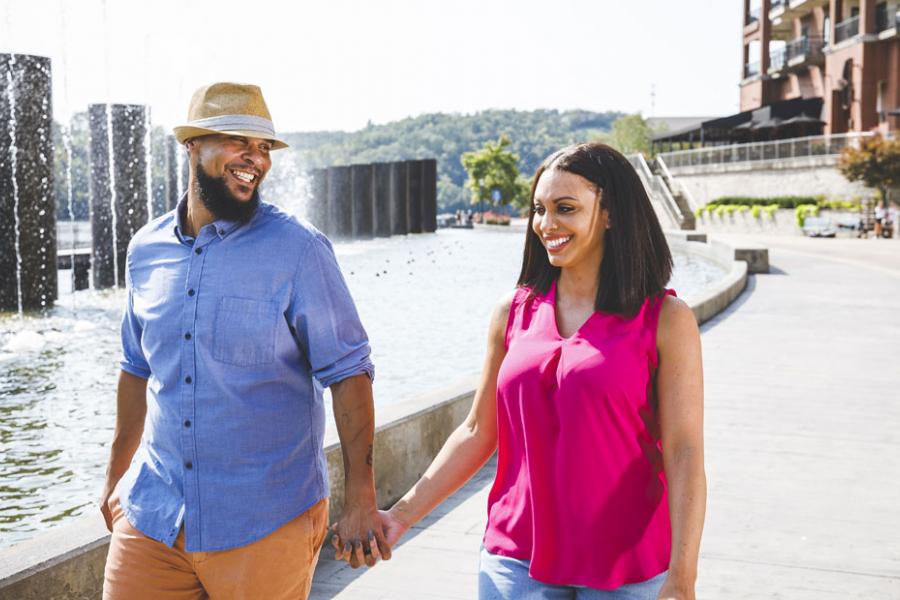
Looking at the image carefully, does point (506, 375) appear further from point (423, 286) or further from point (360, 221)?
point (360, 221)

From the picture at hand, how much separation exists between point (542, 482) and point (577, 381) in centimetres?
25

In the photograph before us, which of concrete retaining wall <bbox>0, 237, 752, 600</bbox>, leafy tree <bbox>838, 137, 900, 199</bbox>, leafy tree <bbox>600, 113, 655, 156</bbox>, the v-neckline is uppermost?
leafy tree <bbox>600, 113, 655, 156</bbox>

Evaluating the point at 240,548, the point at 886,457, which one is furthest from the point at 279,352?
the point at 886,457

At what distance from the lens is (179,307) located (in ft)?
9.32

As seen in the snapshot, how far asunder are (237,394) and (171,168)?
27.3 m

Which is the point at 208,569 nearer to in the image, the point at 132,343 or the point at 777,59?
the point at 132,343

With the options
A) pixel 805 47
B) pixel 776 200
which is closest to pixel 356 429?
pixel 776 200

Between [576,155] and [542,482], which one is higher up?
[576,155]

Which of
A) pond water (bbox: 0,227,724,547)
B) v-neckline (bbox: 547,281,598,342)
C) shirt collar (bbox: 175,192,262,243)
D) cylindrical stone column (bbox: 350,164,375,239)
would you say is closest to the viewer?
A: v-neckline (bbox: 547,281,598,342)

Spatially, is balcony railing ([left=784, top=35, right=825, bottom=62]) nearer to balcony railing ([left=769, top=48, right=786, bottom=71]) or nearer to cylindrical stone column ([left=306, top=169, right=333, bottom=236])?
balcony railing ([left=769, top=48, right=786, bottom=71])

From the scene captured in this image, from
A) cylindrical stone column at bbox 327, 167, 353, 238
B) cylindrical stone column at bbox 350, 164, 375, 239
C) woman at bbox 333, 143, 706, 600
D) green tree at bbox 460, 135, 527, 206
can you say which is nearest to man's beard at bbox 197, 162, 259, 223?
woman at bbox 333, 143, 706, 600

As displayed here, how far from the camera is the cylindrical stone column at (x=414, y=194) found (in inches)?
2250

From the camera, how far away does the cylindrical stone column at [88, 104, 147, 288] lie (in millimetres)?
21281

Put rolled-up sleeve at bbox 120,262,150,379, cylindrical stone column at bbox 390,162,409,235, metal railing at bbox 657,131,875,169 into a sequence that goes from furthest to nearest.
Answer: cylindrical stone column at bbox 390,162,409,235 → metal railing at bbox 657,131,875,169 → rolled-up sleeve at bbox 120,262,150,379
